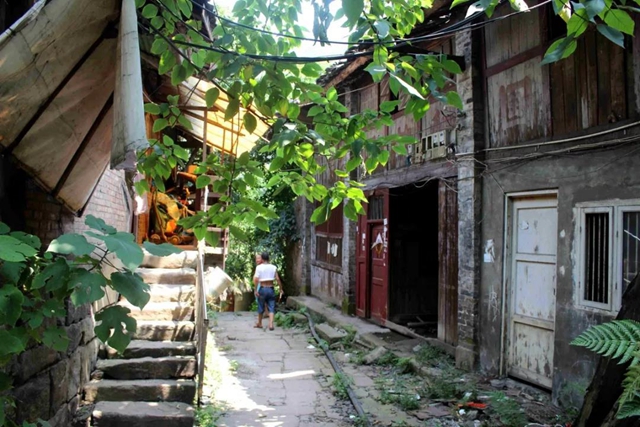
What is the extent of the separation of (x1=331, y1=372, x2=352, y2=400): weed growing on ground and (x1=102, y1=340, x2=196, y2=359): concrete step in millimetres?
2088

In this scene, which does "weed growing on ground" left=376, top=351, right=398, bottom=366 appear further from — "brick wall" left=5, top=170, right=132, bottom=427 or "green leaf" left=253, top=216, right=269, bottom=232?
"green leaf" left=253, top=216, right=269, bottom=232

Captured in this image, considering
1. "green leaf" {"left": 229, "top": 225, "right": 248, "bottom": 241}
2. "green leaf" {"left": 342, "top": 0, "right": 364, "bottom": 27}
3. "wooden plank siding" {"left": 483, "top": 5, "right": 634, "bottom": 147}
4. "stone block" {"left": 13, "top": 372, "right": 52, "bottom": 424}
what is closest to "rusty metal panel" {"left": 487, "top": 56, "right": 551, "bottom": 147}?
"wooden plank siding" {"left": 483, "top": 5, "right": 634, "bottom": 147}

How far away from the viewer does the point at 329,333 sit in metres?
10.3

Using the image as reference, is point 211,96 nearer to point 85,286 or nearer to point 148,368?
point 85,286

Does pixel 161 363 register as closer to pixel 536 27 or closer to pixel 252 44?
pixel 252 44

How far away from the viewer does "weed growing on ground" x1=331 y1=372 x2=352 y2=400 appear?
6660 millimetres

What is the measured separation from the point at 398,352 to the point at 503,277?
8.14 feet

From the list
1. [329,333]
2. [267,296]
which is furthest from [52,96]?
[267,296]

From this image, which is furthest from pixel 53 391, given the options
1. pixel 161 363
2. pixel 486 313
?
pixel 486 313

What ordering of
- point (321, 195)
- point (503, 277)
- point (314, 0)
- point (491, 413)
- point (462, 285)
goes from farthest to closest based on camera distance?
point (462, 285) → point (503, 277) → point (491, 413) → point (321, 195) → point (314, 0)

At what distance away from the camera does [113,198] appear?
6812 millimetres

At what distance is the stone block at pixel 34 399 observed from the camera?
3.55m

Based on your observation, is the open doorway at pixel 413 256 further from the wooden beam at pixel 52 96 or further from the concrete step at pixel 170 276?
the wooden beam at pixel 52 96

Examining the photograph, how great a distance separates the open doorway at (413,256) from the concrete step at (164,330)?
505 centimetres
